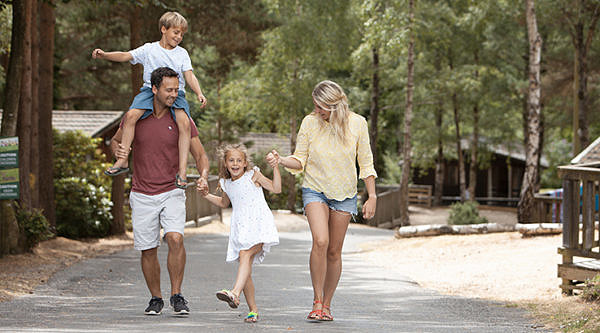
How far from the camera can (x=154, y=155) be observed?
22.4 feet

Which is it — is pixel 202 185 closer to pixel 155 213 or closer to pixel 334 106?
pixel 155 213

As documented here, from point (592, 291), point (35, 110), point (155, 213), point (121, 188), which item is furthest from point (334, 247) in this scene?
point (121, 188)

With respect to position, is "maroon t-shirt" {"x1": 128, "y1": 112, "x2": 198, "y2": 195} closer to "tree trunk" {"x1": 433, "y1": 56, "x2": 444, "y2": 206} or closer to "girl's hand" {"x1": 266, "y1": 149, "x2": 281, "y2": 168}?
"girl's hand" {"x1": 266, "y1": 149, "x2": 281, "y2": 168}

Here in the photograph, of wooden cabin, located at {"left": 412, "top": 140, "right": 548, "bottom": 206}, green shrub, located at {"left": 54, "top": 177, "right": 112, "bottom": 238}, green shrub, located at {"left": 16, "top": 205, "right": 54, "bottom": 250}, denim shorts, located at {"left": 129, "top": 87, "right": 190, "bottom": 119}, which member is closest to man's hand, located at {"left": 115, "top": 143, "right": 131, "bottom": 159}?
denim shorts, located at {"left": 129, "top": 87, "right": 190, "bottom": 119}

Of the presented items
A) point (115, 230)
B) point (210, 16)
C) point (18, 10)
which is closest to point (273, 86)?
point (210, 16)

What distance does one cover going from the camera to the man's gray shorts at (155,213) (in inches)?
269

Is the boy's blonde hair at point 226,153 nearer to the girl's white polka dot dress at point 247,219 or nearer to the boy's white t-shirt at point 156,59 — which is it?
the girl's white polka dot dress at point 247,219

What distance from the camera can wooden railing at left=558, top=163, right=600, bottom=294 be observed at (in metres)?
10.2

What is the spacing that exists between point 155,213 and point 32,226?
7.00 metres

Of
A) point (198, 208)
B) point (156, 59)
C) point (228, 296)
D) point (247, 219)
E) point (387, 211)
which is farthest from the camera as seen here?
point (387, 211)

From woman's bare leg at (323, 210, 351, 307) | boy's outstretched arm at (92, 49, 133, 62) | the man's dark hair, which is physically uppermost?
boy's outstretched arm at (92, 49, 133, 62)

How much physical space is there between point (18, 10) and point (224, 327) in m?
8.18

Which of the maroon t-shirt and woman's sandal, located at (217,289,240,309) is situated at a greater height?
the maroon t-shirt

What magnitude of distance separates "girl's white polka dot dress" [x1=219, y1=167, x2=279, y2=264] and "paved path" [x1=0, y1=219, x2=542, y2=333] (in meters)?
0.64
